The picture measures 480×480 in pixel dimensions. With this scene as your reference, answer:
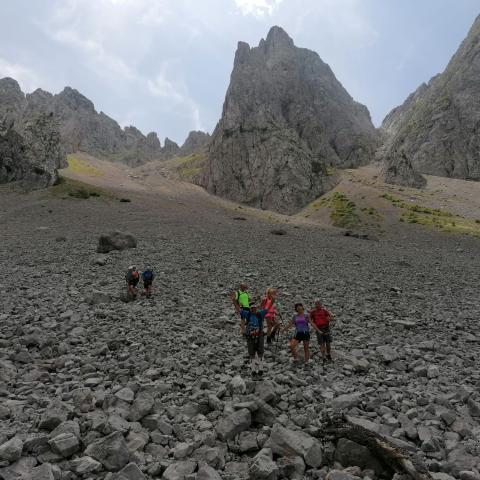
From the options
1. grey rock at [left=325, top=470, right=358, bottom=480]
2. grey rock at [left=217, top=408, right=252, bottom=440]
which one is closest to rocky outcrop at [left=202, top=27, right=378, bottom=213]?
grey rock at [left=217, top=408, right=252, bottom=440]

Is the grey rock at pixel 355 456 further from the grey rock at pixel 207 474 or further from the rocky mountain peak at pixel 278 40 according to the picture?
the rocky mountain peak at pixel 278 40

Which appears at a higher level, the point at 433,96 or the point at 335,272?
the point at 433,96

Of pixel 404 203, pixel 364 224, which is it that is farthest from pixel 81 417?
pixel 404 203

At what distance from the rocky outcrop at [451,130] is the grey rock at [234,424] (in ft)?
462

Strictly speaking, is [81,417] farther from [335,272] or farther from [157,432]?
[335,272]

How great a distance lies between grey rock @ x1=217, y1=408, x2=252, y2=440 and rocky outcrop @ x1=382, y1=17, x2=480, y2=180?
141 meters

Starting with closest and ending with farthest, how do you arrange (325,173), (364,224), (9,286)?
(9,286)
(364,224)
(325,173)

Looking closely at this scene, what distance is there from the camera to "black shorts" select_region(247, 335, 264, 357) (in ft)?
46.6

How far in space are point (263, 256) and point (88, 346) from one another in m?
26.5

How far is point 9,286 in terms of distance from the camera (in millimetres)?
24078

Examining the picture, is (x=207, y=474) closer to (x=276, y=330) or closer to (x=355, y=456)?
(x=355, y=456)

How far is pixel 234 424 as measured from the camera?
9.17 m

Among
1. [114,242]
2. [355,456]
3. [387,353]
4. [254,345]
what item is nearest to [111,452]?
[355,456]

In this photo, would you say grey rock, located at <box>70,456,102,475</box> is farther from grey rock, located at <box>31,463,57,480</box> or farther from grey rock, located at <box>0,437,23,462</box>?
grey rock, located at <box>0,437,23,462</box>
